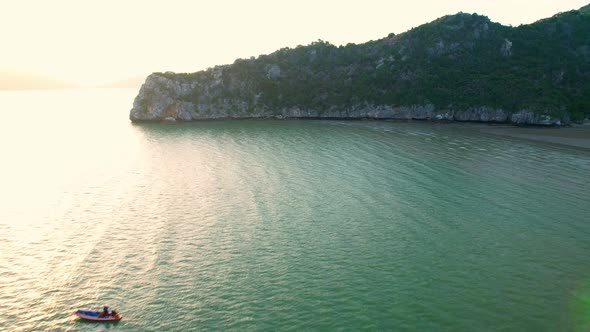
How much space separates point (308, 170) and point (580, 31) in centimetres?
20892

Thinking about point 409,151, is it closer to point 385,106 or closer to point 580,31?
point 385,106

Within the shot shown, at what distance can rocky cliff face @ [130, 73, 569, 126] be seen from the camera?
16462 centimetres

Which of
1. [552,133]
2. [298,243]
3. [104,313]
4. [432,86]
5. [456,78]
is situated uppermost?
[456,78]

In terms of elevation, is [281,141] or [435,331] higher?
[281,141]

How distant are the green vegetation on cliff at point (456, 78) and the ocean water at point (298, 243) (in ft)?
256

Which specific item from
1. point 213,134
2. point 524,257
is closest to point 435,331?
point 524,257

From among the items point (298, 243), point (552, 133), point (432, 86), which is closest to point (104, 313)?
point (298, 243)

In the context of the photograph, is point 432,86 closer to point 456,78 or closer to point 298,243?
point 456,78

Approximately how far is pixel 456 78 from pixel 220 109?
115963mm

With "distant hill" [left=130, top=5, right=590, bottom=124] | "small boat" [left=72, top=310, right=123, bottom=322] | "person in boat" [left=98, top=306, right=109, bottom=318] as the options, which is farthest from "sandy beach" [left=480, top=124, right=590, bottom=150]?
"person in boat" [left=98, top=306, right=109, bottom=318]

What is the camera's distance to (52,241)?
42.6 metres

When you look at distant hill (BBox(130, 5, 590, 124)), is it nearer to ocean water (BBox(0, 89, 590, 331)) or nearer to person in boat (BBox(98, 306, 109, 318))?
ocean water (BBox(0, 89, 590, 331))

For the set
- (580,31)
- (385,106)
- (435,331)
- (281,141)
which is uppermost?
(580,31)

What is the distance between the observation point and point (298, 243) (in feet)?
138
